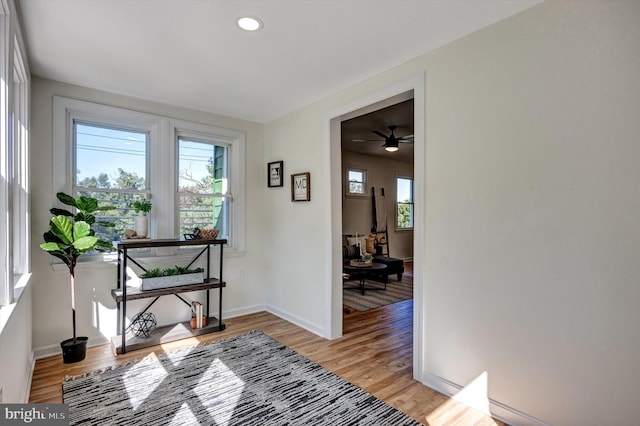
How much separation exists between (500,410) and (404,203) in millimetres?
6727

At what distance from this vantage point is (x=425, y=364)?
2398 mm

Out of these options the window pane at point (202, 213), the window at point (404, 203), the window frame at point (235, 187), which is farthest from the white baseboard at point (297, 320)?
the window at point (404, 203)

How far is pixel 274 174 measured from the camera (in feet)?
13.5

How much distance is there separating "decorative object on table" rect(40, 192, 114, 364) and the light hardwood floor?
0.14 metres

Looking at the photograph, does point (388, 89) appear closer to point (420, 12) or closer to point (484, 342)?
point (420, 12)

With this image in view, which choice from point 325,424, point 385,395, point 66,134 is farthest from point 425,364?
point 66,134

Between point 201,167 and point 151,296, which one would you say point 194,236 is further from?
point 201,167

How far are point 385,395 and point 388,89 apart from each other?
243 cm

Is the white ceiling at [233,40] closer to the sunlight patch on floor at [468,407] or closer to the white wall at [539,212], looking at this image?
the white wall at [539,212]

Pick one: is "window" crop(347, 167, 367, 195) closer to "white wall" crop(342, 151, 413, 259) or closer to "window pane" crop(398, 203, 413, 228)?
"white wall" crop(342, 151, 413, 259)

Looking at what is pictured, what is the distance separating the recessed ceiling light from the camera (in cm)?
198

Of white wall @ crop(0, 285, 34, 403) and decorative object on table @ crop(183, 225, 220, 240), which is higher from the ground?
decorative object on table @ crop(183, 225, 220, 240)

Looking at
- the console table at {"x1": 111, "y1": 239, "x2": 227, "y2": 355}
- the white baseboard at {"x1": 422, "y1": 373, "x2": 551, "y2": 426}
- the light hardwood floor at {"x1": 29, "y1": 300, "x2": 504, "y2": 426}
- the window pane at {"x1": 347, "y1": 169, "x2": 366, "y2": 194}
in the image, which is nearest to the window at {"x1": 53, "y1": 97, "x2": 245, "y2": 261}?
the console table at {"x1": 111, "y1": 239, "x2": 227, "y2": 355}

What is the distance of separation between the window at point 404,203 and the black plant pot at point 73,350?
6.88 meters
